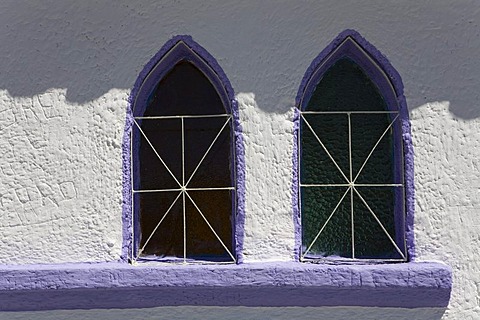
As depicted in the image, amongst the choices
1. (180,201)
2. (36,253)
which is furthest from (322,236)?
(36,253)

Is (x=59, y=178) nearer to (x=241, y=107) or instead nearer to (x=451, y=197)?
(x=241, y=107)

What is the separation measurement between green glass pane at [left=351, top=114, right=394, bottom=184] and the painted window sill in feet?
1.76

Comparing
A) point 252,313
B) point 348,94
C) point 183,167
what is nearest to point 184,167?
point 183,167

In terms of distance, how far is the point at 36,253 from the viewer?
3.66 m

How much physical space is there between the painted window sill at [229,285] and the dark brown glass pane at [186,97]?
0.92 metres

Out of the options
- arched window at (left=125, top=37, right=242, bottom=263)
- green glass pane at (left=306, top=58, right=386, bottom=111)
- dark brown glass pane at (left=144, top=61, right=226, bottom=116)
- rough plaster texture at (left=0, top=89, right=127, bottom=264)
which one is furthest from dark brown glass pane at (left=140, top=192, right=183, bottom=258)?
green glass pane at (left=306, top=58, right=386, bottom=111)

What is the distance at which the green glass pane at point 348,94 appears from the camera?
12.4ft

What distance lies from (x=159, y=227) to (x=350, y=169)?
46.6 inches

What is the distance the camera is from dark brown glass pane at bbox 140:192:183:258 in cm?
374

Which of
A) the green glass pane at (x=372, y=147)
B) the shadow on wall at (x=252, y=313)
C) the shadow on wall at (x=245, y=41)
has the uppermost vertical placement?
the shadow on wall at (x=245, y=41)

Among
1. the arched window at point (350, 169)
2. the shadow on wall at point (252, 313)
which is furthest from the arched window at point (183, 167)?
the arched window at point (350, 169)

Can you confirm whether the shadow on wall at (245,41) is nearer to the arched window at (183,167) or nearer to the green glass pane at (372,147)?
the arched window at (183,167)

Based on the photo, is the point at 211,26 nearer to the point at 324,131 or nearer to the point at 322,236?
the point at 324,131

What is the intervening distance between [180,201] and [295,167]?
27.9 inches
